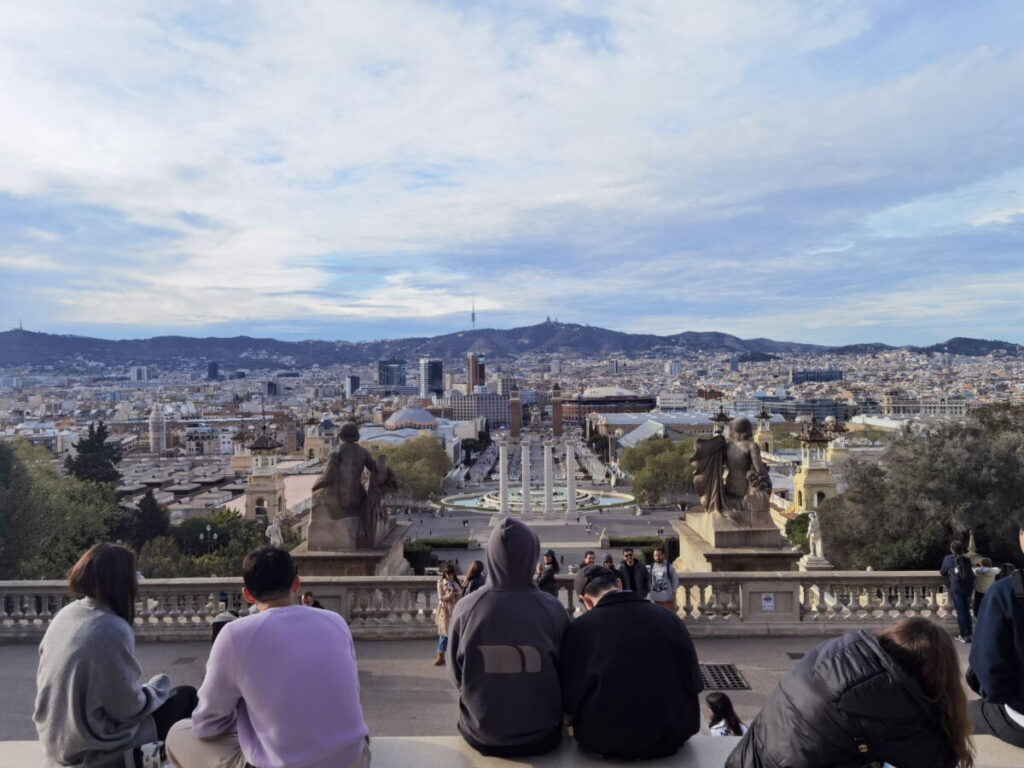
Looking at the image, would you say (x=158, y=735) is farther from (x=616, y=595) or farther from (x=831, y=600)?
(x=831, y=600)

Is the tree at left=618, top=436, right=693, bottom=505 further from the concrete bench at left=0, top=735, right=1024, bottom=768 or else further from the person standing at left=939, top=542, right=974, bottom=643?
the concrete bench at left=0, top=735, right=1024, bottom=768

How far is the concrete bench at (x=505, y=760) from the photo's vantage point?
12.9ft

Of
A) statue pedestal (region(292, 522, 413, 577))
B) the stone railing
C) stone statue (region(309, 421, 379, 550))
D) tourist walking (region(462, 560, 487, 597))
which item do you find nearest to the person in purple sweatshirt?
tourist walking (region(462, 560, 487, 597))

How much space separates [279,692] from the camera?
3.35 metres

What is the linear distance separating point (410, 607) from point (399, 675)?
44.1 inches

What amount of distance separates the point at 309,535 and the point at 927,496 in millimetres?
19765

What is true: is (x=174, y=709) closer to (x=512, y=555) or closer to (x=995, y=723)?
(x=512, y=555)

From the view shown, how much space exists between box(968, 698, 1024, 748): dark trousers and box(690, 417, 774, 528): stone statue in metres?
5.00

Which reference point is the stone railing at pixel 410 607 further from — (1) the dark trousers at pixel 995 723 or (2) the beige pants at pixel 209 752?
(2) the beige pants at pixel 209 752

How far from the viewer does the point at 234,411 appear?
183 meters

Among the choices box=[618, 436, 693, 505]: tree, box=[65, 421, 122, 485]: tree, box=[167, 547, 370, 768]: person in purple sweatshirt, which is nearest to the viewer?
box=[167, 547, 370, 768]: person in purple sweatshirt

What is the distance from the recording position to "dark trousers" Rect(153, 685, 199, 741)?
13.7ft

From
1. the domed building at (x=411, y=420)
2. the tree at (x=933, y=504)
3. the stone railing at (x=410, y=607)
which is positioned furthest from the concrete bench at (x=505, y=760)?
the domed building at (x=411, y=420)

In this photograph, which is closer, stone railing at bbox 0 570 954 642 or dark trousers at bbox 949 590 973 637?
dark trousers at bbox 949 590 973 637
